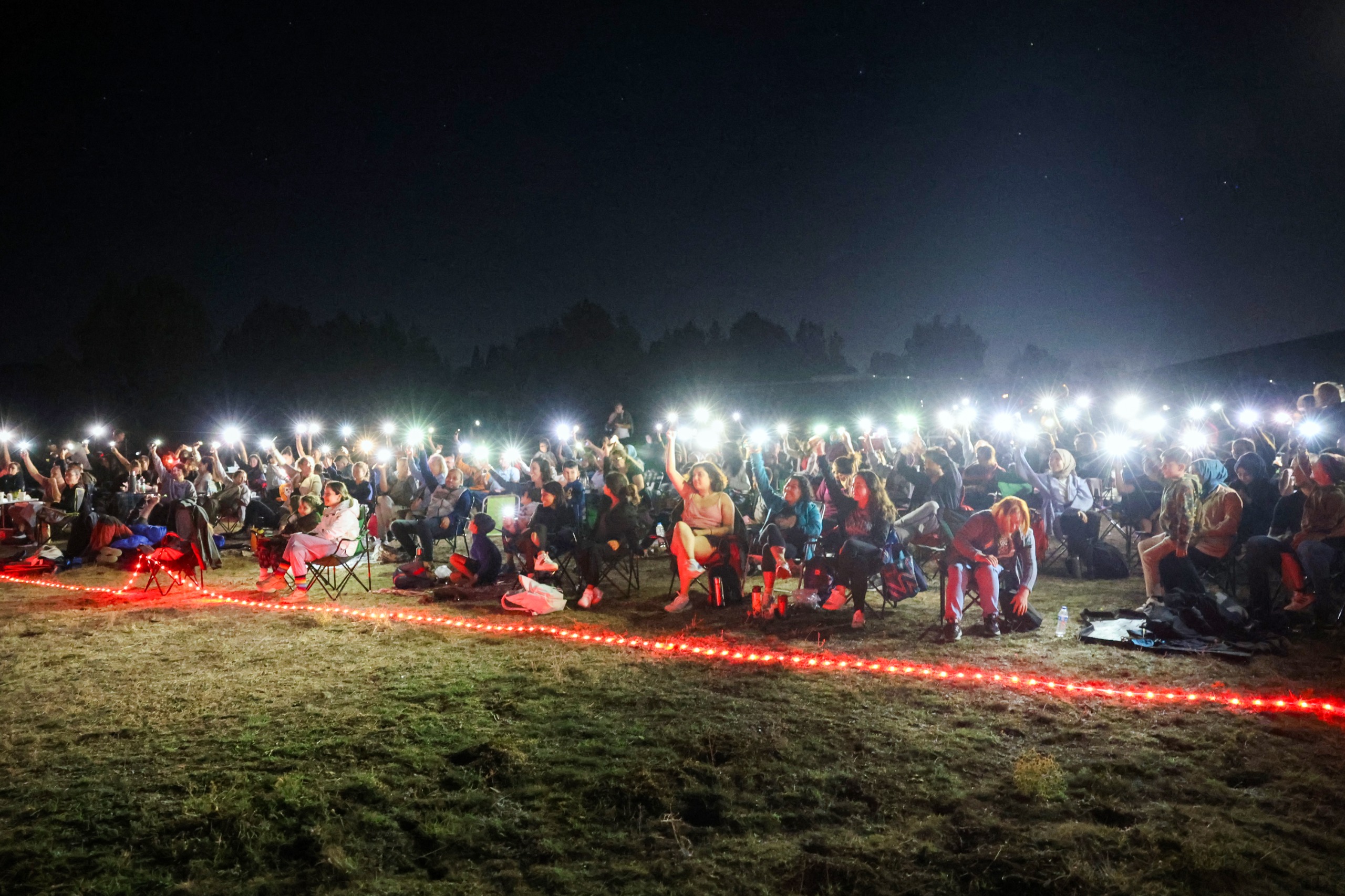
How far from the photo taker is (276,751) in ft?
13.7

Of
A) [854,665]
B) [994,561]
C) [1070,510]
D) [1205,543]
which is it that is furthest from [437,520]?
[1205,543]

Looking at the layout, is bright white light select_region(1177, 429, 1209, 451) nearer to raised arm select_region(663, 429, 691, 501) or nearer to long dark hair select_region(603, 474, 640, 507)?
raised arm select_region(663, 429, 691, 501)

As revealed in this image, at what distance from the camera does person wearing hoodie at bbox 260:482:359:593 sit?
864 cm

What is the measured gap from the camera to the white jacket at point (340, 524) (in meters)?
8.78

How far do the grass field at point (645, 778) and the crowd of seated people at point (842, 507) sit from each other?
1.15 metres

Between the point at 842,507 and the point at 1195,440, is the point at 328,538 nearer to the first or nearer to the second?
the point at 842,507

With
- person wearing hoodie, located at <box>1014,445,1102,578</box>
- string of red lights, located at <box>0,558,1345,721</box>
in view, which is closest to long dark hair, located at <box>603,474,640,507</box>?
string of red lights, located at <box>0,558,1345,721</box>

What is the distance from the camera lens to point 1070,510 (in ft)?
28.2

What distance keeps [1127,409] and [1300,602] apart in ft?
42.7

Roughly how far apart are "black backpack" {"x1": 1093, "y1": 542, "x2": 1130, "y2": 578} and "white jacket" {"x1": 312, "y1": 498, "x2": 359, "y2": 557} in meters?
8.83

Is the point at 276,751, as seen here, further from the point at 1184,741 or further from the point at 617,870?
the point at 1184,741

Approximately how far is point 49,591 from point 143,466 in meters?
4.80

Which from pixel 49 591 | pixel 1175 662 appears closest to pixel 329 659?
pixel 49 591

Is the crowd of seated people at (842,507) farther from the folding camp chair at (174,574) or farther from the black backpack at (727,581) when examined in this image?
the folding camp chair at (174,574)
